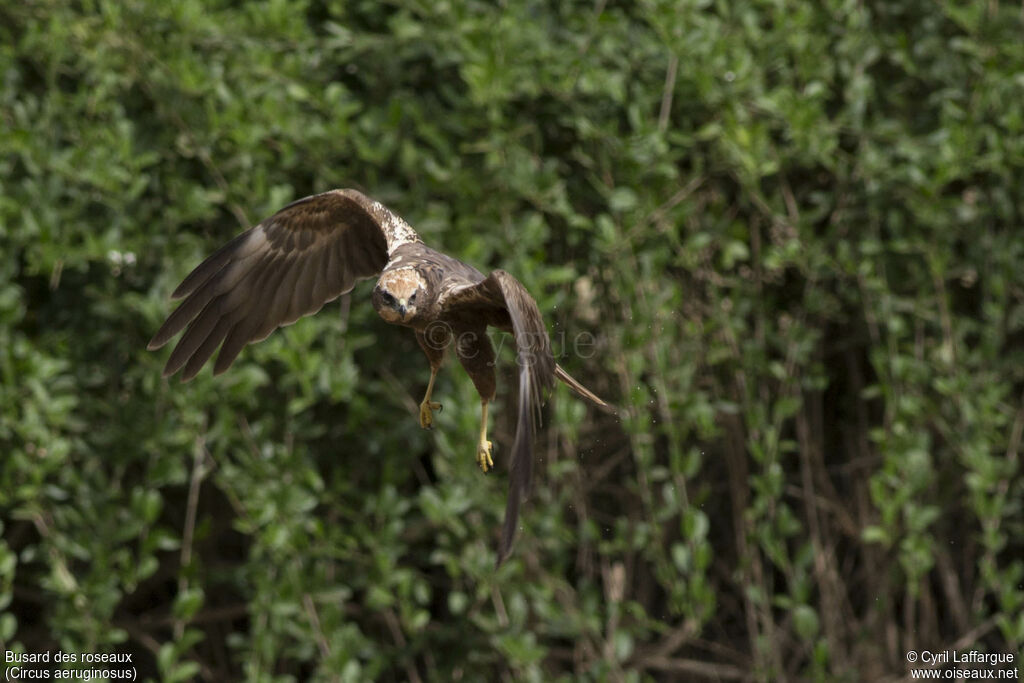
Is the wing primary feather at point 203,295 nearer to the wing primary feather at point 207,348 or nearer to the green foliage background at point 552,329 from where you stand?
the wing primary feather at point 207,348

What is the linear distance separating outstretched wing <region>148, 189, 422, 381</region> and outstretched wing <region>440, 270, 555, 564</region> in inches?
27.4

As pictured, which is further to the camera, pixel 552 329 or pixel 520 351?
pixel 552 329

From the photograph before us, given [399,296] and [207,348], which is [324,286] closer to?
[207,348]

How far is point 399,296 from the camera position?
3.13 metres

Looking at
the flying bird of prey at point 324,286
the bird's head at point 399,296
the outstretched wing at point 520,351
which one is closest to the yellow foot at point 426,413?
the flying bird of prey at point 324,286

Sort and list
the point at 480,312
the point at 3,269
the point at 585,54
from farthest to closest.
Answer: the point at 585,54
the point at 3,269
the point at 480,312

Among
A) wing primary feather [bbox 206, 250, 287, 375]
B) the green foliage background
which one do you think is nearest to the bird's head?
wing primary feather [bbox 206, 250, 287, 375]

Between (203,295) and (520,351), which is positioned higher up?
(520,351)

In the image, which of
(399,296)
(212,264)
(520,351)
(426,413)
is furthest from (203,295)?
(520,351)

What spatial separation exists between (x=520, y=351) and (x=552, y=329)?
2025 mm

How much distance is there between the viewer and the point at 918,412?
523cm

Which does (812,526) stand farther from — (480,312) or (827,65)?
(480,312)

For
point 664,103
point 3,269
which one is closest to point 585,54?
point 664,103

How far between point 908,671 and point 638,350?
166 cm
